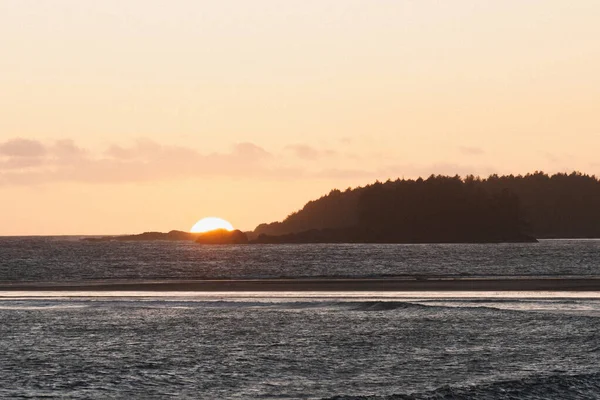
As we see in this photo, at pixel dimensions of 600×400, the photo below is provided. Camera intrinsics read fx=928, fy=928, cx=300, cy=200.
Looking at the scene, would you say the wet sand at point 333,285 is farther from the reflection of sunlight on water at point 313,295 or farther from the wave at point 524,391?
the wave at point 524,391

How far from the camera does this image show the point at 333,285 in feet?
267

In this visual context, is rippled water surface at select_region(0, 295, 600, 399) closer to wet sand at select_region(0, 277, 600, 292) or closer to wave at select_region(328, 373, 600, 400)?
wave at select_region(328, 373, 600, 400)

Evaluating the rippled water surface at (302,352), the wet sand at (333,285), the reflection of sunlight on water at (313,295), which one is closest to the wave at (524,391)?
the rippled water surface at (302,352)

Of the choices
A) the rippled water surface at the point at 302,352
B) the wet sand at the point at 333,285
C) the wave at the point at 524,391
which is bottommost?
the wave at the point at 524,391

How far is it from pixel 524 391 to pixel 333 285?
55.8 meters

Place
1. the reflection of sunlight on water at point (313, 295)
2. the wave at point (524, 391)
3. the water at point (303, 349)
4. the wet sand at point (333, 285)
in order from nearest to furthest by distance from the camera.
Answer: the wave at point (524, 391)
the water at point (303, 349)
the reflection of sunlight on water at point (313, 295)
the wet sand at point (333, 285)

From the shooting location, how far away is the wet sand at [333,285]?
7512 centimetres

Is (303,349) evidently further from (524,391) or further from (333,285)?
(333,285)

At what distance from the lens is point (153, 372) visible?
29391 mm

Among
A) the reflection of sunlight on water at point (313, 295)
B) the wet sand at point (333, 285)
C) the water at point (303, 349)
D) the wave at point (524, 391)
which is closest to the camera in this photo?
the wave at point (524, 391)

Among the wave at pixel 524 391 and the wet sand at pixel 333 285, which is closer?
the wave at pixel 524 391

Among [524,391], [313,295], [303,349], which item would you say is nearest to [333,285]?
[313,295]

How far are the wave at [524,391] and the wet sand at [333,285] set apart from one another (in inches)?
1814

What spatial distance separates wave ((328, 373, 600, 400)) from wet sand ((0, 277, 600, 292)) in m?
46.1
